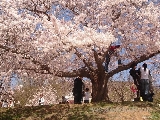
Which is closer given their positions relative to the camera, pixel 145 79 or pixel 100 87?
pixel 145 79

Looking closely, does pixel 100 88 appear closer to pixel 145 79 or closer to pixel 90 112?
pixel 145 79

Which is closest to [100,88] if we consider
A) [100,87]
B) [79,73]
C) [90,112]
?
[100,87]

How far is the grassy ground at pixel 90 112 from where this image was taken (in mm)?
15656

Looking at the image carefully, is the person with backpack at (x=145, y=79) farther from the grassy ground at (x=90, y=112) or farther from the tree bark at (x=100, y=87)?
the tree bark at (x=100, y=87)

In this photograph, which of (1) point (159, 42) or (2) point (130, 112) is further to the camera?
(1) point (159, 42)

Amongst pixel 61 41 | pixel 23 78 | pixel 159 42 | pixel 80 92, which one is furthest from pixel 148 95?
pixel 23 78

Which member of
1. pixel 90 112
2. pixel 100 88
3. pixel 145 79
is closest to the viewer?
pixel 90 112

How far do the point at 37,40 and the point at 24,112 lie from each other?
3.77 meters

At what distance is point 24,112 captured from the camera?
18.1 meters

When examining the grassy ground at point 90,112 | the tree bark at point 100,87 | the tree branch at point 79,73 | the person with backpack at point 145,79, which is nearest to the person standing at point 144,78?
the person with backpack at point 145,79

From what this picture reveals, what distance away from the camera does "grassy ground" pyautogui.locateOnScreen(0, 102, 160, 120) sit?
15656mm

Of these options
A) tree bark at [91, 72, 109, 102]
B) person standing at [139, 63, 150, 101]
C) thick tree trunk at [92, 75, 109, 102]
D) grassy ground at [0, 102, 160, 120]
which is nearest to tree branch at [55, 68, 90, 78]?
tree bark at [91, 72, 109, 102]

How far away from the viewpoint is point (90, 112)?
54.5 ft

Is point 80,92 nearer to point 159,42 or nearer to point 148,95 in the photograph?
point 148,95
